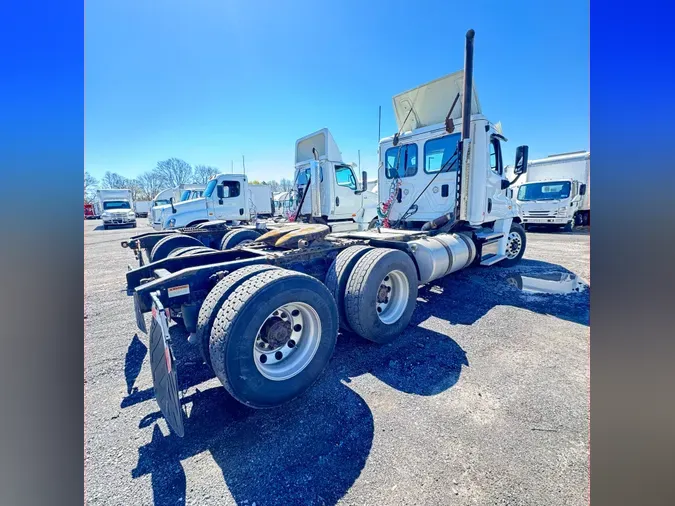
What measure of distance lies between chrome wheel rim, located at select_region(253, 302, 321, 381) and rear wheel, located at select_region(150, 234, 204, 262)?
3492 millimetres

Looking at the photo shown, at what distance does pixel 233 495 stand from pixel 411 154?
667 centimetres

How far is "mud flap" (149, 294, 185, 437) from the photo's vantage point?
1.95 m

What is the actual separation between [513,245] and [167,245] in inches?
315

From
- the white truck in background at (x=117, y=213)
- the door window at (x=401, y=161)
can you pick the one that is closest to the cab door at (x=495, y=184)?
the door window at (x=401, y=161)

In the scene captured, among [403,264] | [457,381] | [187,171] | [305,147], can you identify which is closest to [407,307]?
[403,264]

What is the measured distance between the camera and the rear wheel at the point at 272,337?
2.21 m

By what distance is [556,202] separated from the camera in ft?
53.1

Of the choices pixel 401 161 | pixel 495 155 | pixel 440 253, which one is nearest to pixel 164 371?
pixel 440 253

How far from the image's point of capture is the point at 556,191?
1644 cm

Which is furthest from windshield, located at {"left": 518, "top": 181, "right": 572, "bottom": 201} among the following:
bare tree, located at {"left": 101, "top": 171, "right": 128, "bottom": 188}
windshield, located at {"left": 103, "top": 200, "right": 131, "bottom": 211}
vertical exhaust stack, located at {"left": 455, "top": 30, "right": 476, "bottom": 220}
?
bare tree, located at {"left": 101, "top": 171, "right": 128, "bottom": 188}

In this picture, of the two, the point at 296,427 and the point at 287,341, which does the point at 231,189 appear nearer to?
the point at 287,341

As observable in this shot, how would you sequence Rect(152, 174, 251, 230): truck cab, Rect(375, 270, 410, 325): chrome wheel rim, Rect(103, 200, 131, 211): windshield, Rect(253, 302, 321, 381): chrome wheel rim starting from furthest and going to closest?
Rect(103, 200, 131, 211): windshield, Rect(152, 174, 251, 230): truck cab, Rect(375, 270, 410, 325): chrome wheel rim, Rect(253, 302, 321, 381): chrome wheel rim

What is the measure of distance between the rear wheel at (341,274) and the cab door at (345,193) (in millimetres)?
5803

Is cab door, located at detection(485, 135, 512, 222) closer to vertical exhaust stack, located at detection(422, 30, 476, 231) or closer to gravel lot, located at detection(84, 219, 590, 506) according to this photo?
vertical exhaust stack, located at detection(422, 30, 476, 231)
